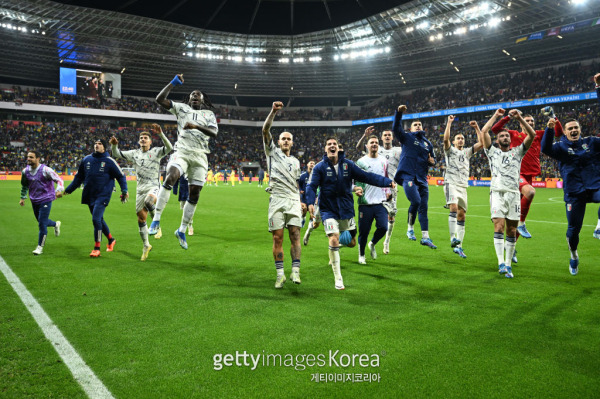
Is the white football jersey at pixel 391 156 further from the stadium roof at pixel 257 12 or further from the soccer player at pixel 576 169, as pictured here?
the stadium roof at pixel 257 12

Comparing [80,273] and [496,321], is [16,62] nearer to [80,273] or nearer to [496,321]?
[80,273]

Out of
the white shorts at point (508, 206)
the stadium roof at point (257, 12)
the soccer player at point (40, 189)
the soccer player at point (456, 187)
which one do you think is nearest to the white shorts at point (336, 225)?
the white shorts at point (508, 206)

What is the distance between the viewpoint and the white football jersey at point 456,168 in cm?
902

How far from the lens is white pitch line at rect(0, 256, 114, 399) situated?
310cm

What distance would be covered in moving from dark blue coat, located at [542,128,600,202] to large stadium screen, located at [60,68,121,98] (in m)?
52.4

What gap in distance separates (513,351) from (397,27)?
45.9m

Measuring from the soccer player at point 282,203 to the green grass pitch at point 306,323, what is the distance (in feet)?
1.52

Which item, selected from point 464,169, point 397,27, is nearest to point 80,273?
point 464,169

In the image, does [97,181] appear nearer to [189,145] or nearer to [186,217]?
[186,217]

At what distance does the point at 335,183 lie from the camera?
21.1 feet

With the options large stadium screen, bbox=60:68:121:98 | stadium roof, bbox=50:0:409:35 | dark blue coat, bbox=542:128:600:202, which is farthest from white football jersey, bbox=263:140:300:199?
large stadium screen, bbox=60:68:121:98

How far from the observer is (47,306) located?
5051mm

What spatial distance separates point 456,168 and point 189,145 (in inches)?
225

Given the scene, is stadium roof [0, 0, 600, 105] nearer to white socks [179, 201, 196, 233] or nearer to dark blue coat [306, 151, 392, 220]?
dark blue coat [306, 151, 392, 220]
